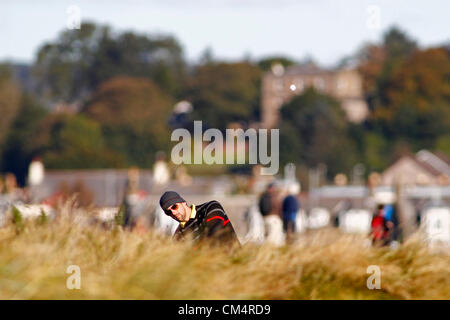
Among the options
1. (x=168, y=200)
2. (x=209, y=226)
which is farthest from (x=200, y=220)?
(x=168, y=200)

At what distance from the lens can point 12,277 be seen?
7539 mm

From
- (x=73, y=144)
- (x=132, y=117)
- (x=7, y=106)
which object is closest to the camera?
(x=73, y=144)

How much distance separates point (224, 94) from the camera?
386 ft

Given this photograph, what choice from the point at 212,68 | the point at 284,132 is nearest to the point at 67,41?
the point at 212,68

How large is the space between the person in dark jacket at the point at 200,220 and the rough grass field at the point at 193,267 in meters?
0.15

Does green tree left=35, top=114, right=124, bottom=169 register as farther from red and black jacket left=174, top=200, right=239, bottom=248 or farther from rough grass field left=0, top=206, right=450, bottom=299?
red and black jacket left=174, top=200, right=239, bottom=248

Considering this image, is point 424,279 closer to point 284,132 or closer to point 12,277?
point 12,277

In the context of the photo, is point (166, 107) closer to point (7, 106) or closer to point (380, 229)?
point (7, 106)

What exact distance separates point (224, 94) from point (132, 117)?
16.1 meters

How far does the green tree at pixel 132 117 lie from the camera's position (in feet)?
331

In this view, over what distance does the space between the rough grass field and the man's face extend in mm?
222

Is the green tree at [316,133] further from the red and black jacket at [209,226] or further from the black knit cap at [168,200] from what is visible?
the black knit cap at [168,200]

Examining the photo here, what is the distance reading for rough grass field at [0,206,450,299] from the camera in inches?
303
